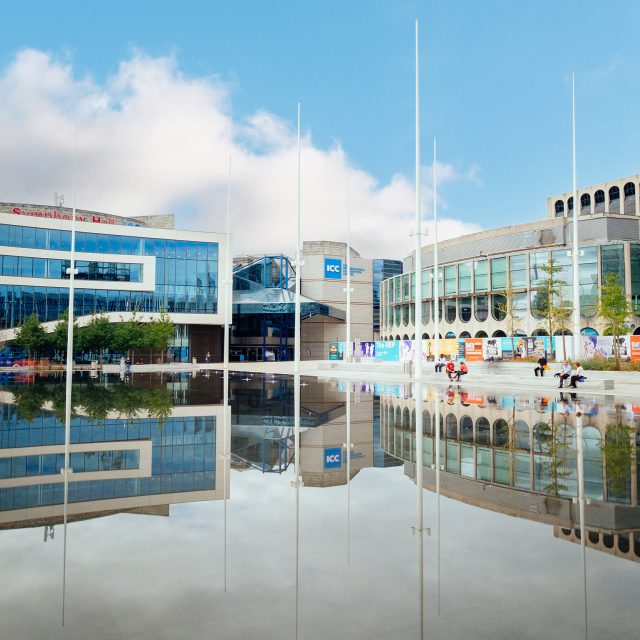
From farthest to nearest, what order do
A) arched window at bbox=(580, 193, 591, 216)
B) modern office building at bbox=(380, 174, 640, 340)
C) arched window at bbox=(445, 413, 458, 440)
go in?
arched window at bbox=(580, 193, 591, 216) < modern office building at bbox=(380, 174, 640, 340) < arched window at bbox=(445, 413, 458, 440)

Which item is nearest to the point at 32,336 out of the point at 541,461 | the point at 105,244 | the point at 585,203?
the point at 105,244

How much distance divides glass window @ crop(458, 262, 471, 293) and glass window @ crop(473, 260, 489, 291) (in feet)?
2.99

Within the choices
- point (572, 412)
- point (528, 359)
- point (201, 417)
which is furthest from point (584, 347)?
point (201, 417)

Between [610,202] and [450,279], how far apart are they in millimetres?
56700

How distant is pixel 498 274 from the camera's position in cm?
7231

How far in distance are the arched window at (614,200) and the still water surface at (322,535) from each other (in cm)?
11471

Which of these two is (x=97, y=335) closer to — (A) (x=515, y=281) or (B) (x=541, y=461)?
(A) (x=515, y=281)

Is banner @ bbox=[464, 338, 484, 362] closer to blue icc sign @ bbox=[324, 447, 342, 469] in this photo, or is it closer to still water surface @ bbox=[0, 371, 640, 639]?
still water surface @ bbox=[0, 371, 640, 639]

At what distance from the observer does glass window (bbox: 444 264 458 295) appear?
255ft

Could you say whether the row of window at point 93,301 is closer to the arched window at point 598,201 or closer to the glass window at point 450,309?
the glass window at point 450,309

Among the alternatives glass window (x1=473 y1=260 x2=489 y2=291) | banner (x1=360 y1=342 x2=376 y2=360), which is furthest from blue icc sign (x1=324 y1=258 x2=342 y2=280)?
banner (x1=360 y1=342 x2=376 y2=360)

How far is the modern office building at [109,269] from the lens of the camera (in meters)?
64.7

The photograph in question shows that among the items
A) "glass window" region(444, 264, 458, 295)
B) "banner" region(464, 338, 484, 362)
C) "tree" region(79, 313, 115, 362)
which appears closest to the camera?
"banner" region(464, 338, 484, 362)

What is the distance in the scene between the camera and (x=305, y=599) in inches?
182
